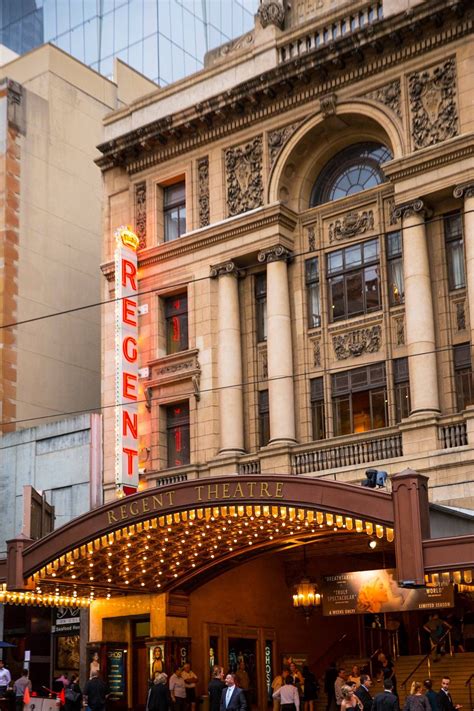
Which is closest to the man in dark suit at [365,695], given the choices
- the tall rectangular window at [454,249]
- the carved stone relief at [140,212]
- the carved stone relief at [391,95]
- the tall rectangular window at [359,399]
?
the tall rectangular window at [359,399]

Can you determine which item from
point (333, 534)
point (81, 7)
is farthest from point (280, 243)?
point (81, 7)

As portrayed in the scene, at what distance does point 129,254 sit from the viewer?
35.8m

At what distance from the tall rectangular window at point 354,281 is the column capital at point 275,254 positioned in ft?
4.55

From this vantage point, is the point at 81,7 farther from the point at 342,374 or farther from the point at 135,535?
the point at 135,535

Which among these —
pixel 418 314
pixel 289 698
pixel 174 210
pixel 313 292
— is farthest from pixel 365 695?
pixel 174 210

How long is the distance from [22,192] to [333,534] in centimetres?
2077

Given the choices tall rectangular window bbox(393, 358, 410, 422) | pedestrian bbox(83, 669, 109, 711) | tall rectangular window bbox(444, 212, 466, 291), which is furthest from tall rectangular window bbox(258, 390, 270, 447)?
pedestrian bbox(83, 669, 109, 711)

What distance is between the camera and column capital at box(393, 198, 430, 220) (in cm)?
3045

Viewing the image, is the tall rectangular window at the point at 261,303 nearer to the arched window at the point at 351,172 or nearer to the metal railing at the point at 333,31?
the arched window at the point at 351,172

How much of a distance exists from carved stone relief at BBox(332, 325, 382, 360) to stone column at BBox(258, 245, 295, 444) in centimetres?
146

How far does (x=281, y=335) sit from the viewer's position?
107 ft

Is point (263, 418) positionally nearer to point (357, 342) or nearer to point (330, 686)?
point (357, 342)

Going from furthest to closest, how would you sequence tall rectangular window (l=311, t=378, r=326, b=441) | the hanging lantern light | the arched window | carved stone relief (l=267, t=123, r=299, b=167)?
1. carved stone relief (l=267, t=123, r=299, b=167)
2. the arched window
3. tall rectangular window (l=311, t=378, r=326, b=441)
4. the hanging lantern light

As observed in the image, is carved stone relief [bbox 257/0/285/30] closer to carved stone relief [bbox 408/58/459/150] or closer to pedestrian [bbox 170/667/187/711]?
carved stone relief [bbox 408/58/459/150]
